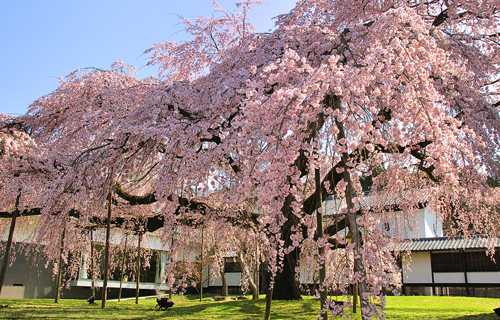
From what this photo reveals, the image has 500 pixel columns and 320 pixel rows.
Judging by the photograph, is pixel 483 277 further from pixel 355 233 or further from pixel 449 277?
pixel 355 233

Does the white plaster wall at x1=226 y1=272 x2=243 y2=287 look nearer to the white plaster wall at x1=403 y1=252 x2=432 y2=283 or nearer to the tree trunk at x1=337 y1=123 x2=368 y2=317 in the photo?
the white plaster wall at x1=403 y1=252 x2=432 y2=283

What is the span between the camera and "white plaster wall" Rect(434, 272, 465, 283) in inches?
616

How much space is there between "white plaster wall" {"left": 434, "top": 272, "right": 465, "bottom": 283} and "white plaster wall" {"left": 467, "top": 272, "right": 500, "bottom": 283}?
36cm

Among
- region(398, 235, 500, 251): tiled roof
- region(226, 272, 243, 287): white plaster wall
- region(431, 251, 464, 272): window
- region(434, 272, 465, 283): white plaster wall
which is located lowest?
region(226, 272, 243, 287): white plaster wall

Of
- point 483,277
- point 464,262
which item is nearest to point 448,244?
point 464,262

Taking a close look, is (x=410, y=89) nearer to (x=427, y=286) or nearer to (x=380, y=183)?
(x=380, y=183)

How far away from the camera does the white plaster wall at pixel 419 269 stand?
16598 millimetres

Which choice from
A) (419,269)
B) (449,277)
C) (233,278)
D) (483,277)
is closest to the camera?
(483,277)

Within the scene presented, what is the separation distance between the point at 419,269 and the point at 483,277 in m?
2.69

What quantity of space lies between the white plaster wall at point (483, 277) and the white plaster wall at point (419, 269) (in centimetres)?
174

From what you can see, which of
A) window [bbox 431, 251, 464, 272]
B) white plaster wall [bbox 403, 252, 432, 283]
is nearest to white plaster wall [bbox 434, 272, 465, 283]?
window [bbox 431, 251, 464, 272]

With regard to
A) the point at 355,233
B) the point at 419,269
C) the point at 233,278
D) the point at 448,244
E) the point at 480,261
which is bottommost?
the point at 233,278

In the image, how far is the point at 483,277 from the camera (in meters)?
14.9

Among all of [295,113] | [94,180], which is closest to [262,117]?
[295,113]
